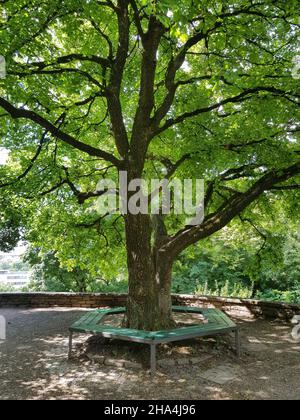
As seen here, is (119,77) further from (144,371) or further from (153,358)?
(144,371)

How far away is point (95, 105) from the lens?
9.71 metres

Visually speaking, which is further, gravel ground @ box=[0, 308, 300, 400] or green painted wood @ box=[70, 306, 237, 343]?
green painted wood @ box=[70, 306, 237, 343]

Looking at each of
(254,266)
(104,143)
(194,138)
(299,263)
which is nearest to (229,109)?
(194,138)

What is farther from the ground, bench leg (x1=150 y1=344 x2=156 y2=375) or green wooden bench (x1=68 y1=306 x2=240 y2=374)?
green wooden bench (x1=68 y1=306 x2=240 y2=374)

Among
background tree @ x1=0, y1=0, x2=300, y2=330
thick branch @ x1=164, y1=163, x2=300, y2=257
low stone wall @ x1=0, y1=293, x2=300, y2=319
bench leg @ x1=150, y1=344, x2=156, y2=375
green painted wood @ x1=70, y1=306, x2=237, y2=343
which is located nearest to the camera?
bench leg @ x1=150, y1=344, x2=156, y2=375

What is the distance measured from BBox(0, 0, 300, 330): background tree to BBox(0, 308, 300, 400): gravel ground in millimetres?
1166

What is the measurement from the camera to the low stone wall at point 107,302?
10.3 metres

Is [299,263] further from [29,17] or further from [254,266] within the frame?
[29,17]

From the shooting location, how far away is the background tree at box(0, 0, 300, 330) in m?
5.90

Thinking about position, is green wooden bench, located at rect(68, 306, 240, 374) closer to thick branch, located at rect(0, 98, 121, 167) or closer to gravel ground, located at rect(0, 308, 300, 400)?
gravel ground, located at rect(0, 308, 300, 400)

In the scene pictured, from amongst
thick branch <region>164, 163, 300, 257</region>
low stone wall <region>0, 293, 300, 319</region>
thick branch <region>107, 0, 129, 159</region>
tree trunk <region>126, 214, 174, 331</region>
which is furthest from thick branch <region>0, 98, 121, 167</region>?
low stone wall <region>0, 293, 300, 319</region>

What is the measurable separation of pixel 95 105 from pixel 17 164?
281 centimetres
